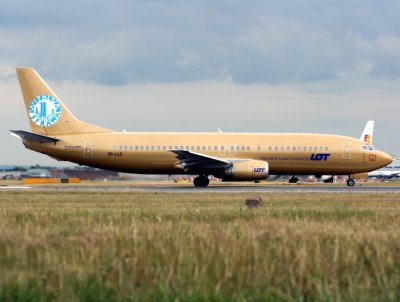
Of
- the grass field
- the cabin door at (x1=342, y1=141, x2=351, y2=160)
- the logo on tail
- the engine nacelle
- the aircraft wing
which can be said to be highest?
the logo on tail

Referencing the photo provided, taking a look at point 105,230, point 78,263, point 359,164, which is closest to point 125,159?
point 359,164

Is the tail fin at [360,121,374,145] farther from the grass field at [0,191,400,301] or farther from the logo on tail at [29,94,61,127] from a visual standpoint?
the grass field at [0,191,400,301]

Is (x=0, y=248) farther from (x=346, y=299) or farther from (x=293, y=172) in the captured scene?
(x=293, y=172)

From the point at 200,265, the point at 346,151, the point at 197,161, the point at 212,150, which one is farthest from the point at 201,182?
the point at 200,265

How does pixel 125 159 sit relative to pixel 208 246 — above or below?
above

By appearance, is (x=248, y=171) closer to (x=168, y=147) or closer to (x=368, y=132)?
(x=168, y=147)

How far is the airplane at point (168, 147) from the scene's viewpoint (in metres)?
51.3

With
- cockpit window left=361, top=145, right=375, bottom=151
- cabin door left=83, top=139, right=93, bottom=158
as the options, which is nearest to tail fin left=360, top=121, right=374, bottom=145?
cockpit window left=361, top=145, right=375, bottom=151

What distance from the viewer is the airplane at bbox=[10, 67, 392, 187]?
51.3 m

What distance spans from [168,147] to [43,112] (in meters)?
9.75

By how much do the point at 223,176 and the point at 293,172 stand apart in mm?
5977

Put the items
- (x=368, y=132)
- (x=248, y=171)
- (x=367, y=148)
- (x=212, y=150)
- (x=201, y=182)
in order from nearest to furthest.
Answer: (x=248, y=171)
(x=212, y=150)
(x=201, y=182)
(x=367, y=148)
(x=368, y=132)

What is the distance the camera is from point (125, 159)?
5172 cm

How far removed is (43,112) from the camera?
52.1 metres
